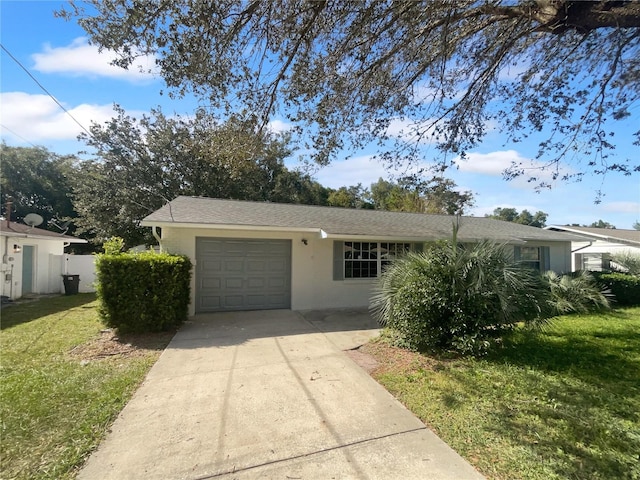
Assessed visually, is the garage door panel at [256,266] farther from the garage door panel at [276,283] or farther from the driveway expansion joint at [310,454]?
the driveway expansion joint at [310,454]

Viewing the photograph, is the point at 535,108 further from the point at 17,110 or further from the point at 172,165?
the point at 172,165

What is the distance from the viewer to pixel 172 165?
64.5ft

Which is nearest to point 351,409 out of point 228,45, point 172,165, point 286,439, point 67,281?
point 286,439

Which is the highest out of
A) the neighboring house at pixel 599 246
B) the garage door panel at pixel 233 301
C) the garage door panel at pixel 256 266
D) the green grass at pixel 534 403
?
the neighboring house at pixel 599 246

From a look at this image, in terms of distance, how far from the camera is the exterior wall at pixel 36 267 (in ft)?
36.1

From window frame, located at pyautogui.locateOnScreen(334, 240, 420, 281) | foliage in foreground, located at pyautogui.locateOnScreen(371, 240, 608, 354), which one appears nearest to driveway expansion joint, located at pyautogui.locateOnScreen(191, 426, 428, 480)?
foliage in foreground, located at pyautogui.locateOnScreen(371, 240, 608, 354)

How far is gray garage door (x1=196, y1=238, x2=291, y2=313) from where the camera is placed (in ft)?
30.0

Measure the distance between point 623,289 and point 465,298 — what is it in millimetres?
10927

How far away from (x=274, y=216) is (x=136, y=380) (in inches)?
262

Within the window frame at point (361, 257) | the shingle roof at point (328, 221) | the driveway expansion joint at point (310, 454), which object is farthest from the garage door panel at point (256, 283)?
the driveway expansion joint at point (310, 454)

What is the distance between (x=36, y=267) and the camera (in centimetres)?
1302

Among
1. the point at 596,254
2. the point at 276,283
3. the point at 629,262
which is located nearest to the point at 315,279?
the point at 276,283

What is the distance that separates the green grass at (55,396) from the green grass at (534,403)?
3.50 m

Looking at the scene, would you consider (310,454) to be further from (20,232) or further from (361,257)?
(20,232)
